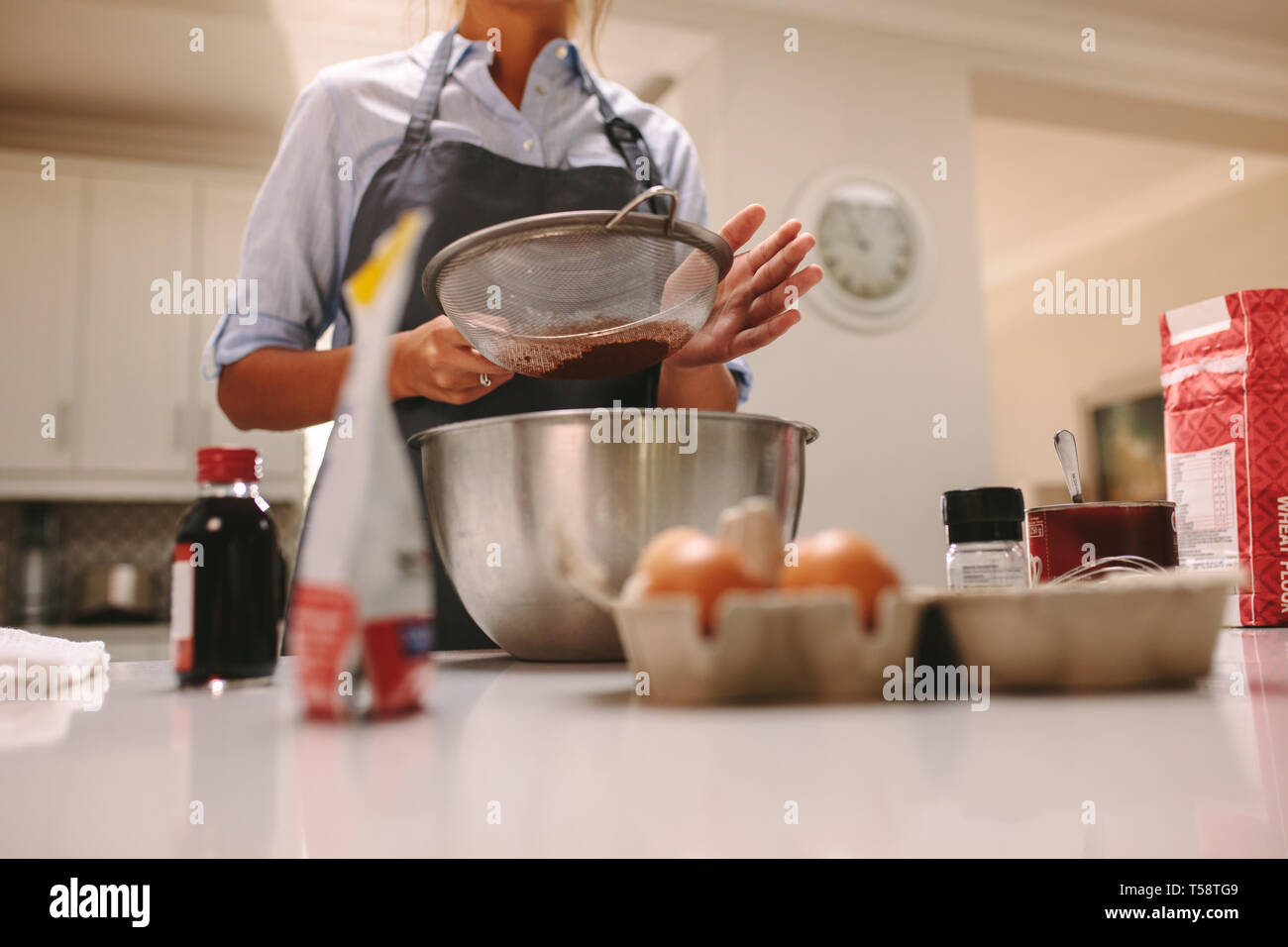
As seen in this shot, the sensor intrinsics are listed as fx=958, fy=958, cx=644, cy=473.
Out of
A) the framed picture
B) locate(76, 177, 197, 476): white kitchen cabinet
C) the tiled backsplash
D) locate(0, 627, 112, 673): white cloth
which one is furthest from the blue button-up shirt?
the framed picture

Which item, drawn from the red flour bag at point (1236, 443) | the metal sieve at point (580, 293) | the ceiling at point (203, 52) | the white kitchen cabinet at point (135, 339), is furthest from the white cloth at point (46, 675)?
the white kitchen cabinet at point (135, 339)

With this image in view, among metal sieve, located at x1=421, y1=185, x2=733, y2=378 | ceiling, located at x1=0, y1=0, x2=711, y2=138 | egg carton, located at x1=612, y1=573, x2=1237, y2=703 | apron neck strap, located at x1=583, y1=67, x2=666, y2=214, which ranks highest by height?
ceiling, located at x1=0, y1=0, x2=711, y2=138

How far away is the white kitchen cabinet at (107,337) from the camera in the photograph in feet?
10.3

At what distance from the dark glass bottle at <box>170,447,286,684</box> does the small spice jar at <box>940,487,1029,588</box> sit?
488mm

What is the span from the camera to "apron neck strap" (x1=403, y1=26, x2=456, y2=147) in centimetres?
109

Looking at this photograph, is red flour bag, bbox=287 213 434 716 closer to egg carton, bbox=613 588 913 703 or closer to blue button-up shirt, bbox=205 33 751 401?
egg carton, bbox=613 588 913 703

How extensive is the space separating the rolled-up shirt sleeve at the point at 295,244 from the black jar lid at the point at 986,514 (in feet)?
2.24

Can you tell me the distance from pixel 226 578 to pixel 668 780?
348mm

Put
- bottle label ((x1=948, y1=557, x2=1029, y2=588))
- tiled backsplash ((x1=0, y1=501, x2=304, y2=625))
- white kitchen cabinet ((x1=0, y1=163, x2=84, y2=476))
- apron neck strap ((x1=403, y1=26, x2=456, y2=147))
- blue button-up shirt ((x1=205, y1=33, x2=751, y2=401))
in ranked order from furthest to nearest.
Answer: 1. tiled backsplash ((x1=0, y1=501, x2=304, y2=625))
2. white kitchen cabinet ((x1=0, y1=163, x2=84, y2=476))
3. apron neck strap ((x1=403, y1=26, x2=456, y2=147))
4. blue button-up shirt ((x1=205, y1=33, x2=751, y2=401))
5. bottle label ((x1=948, y1=557, x2=1029, y2=588))

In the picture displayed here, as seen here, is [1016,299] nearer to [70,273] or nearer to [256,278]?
[70,273]

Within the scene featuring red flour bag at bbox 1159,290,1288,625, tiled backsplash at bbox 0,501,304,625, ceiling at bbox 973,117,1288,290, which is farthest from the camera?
ceiling at bbox 973,117,1288,290

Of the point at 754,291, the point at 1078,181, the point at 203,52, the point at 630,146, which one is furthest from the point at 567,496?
the point at 1078,181

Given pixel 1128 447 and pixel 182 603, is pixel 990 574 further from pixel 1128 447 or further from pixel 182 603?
pixel 1128 447

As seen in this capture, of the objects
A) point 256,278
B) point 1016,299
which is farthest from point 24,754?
point 1016,299
